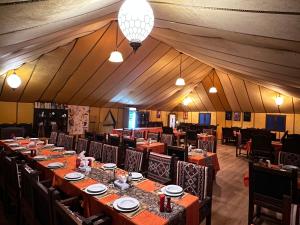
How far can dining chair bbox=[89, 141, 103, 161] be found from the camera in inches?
163

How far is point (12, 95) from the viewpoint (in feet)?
23.1

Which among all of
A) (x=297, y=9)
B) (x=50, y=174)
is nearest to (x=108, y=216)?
(x=50, y=174)

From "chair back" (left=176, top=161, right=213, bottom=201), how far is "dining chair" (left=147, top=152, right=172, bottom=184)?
17 cm

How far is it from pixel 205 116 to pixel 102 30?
31.8 feet

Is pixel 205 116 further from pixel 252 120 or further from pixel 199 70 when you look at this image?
pixel 199 70

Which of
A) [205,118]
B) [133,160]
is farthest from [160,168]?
[205,118]

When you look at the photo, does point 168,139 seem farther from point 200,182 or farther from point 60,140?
point 200,182

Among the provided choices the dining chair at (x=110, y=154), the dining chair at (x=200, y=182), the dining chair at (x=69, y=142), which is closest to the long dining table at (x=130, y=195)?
the dining chair at (x=200, y=182)

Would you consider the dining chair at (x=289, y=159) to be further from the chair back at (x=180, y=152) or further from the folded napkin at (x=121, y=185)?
the folded napkin at (x=121, y=185)

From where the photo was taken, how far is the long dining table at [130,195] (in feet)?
5.64

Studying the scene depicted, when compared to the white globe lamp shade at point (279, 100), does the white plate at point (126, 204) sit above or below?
below

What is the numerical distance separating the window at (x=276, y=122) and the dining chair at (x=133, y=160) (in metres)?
9.90

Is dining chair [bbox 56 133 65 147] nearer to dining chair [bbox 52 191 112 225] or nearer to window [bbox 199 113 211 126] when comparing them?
dining chair [bbox 52 191 112 225]

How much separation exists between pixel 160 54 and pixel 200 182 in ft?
17.6
